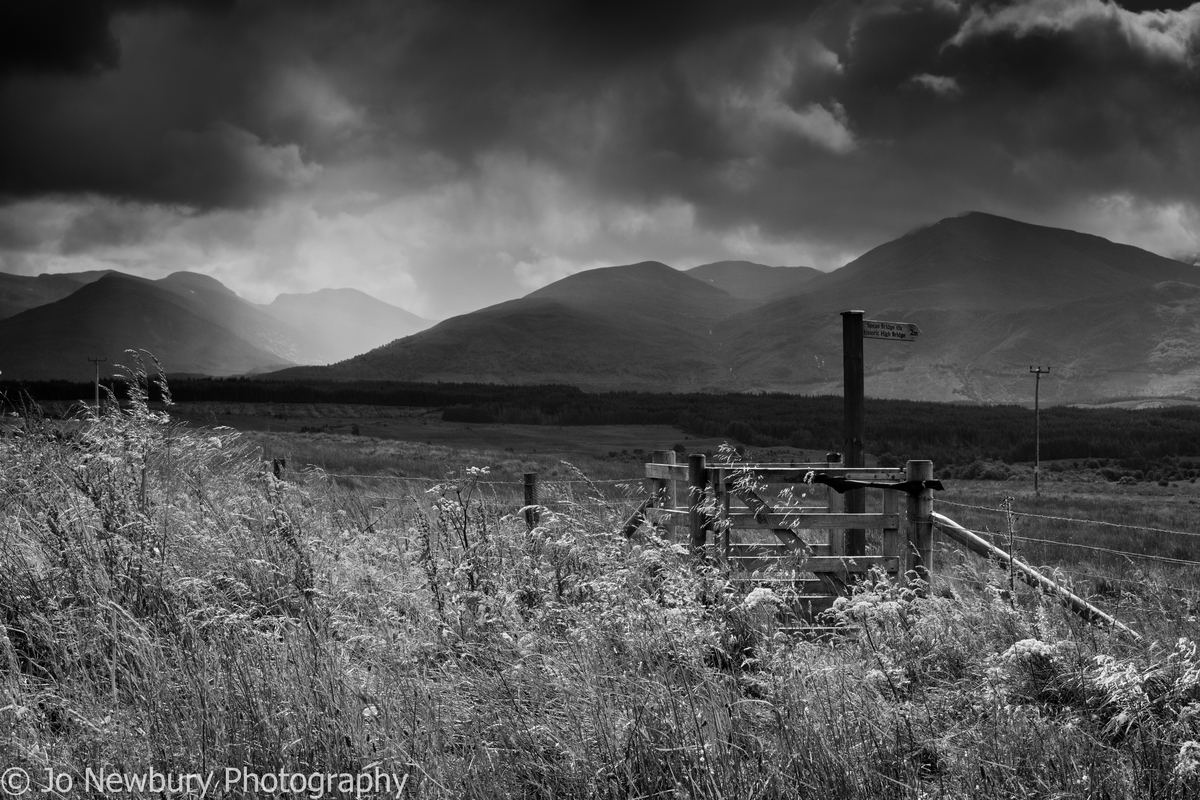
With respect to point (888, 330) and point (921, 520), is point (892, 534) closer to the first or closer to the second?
point (921, 520)

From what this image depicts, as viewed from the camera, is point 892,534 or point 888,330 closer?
point 892,534

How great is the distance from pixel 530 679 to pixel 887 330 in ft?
23.8

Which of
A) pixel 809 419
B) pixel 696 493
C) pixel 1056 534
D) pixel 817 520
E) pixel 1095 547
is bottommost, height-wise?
pixel 1056 534

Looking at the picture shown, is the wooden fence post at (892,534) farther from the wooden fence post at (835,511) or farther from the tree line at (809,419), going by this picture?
the tree line at (809,419)

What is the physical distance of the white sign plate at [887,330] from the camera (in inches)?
371

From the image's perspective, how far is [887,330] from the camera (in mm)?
9578

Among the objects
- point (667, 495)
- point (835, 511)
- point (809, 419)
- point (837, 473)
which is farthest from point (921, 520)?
point (809, 419)

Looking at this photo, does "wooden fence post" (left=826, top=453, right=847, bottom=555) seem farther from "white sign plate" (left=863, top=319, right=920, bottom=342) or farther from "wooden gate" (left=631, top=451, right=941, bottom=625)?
"white sign plate" (left=863, top=319, right=920, bottom=342)

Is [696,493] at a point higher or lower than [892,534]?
higher

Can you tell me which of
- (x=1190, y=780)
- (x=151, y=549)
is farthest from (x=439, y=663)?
(x=1190, y=780)

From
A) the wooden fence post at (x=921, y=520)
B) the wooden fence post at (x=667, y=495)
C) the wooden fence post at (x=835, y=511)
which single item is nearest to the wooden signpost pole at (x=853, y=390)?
the wooden fence post at (x=835, y=511)

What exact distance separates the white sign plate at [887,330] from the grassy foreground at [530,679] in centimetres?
462

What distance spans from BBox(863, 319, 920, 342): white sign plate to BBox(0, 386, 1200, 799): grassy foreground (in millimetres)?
4621

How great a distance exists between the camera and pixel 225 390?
397 ft
